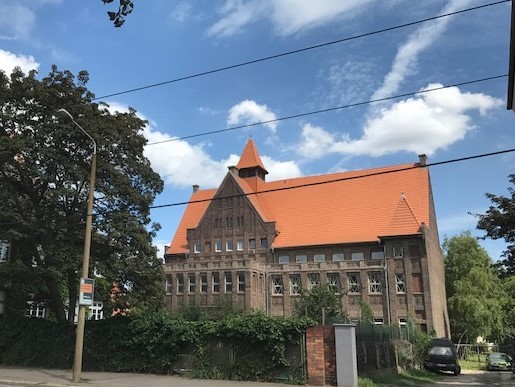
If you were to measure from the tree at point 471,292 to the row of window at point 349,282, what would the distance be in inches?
413

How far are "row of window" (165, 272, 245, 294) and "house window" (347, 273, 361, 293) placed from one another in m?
11.3

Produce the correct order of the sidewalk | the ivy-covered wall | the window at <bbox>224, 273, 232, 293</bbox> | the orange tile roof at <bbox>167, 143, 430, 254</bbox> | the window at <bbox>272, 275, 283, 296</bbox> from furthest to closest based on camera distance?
the window at <bbox>272, 275, 283, 296</bbox>
the orange tile roof at <bbox>167, 143, 430, 254</bbox>
the window at <bbox>224, 273, 232, 293</bbox>
the ivy-covered wall
the sidewalk

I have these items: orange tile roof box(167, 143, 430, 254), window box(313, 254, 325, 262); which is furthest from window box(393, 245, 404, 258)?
window box(313, 254, 325, 262)

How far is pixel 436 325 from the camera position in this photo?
49.7 m

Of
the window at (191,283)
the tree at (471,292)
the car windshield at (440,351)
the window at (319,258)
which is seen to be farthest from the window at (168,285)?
the car windshield at (440,351)

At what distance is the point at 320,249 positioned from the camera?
56.5 m

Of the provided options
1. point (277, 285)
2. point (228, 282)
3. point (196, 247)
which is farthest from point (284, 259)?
point (196, 247)

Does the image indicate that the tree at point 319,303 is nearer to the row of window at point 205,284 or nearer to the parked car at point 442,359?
the parked car at point 442,359

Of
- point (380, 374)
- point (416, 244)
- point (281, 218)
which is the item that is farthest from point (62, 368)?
point (281, 218)

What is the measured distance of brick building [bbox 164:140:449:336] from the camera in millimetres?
51125

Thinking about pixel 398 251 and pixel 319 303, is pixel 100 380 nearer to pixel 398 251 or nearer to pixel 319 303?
pixel 319 303

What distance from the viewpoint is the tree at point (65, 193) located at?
21625mm

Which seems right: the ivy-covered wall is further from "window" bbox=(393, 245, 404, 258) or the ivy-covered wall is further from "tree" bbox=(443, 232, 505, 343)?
"tree" bbox=(443, 232, 505, 343)

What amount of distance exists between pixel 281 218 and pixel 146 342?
4283 centimetres
